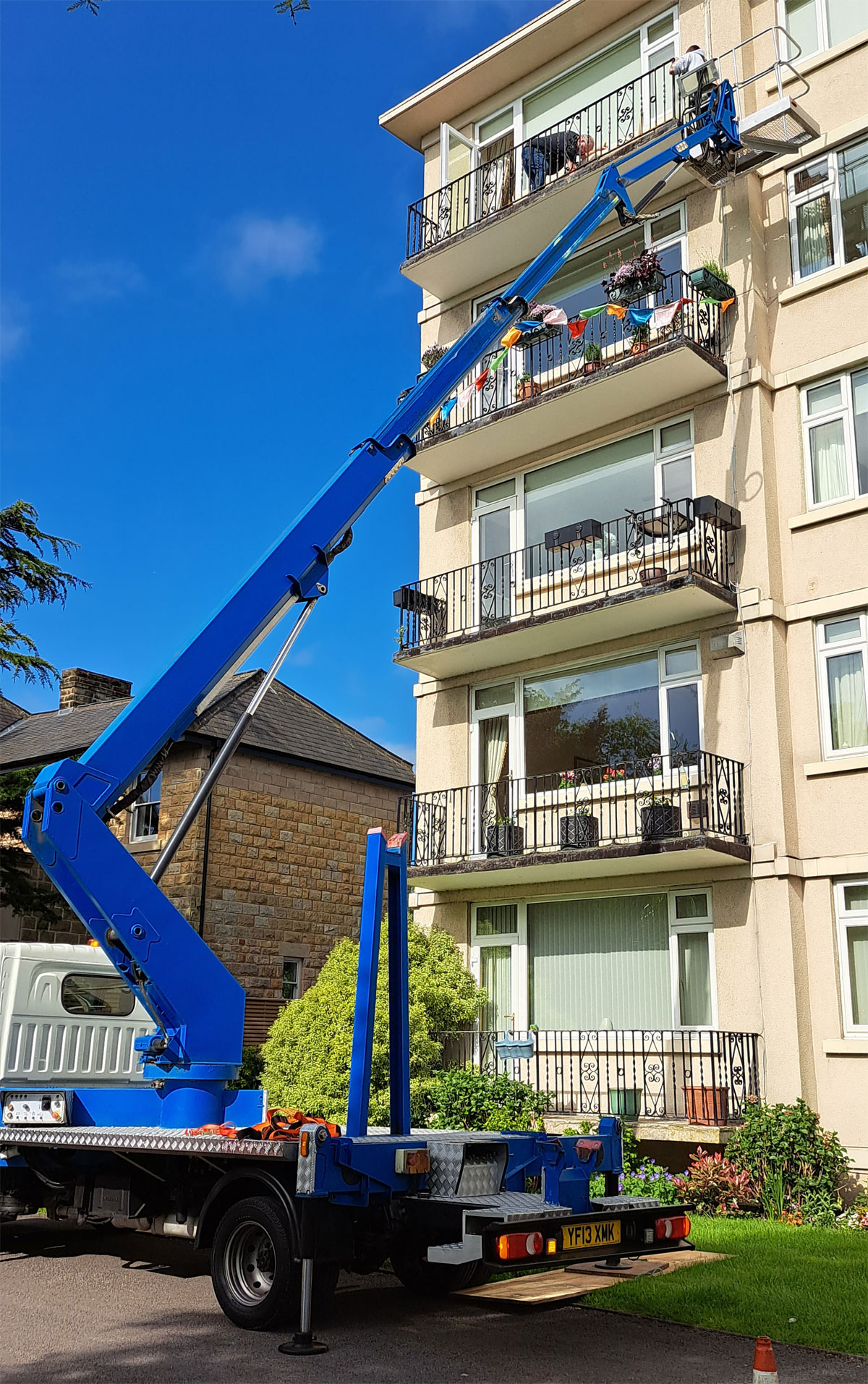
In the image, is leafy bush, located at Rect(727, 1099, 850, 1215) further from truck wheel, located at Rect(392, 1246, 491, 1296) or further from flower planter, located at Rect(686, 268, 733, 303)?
flower planter, located at Rect(686, 268, 733, 303)

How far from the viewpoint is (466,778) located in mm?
19438

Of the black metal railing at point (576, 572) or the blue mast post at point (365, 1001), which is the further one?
the black metal railing at point (576, 572)

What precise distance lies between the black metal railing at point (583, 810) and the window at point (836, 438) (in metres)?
3.89

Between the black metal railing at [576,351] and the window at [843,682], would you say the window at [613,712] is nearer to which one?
the window at [843,682]

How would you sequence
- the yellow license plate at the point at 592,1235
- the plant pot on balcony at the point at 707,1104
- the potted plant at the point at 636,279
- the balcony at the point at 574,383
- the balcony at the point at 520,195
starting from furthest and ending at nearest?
the balcony at the point at 520,195 < the potted plant at the point at 636,279 < the balcony at the point at 574,383 < the plant pot on balcony at the point at 707,1104 < the yellow license plate at the point at 592,1235

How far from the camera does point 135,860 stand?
8930 millimetres

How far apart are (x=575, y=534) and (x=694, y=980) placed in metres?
6.45

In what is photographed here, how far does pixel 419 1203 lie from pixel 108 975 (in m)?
4.82

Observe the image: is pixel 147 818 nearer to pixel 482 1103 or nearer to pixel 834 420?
pixel 482 1103

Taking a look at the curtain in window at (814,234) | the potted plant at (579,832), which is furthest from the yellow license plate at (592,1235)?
the curtain in window at (814,234)

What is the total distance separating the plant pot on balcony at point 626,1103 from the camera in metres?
15.1

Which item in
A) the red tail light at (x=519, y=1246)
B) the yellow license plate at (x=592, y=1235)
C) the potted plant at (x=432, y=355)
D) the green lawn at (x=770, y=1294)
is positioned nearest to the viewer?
the red tail light at (x=519, y=1246)

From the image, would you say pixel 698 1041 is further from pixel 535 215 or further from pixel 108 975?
pixel 535 215

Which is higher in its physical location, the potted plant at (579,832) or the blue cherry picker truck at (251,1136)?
the potted plant at (579,832)
